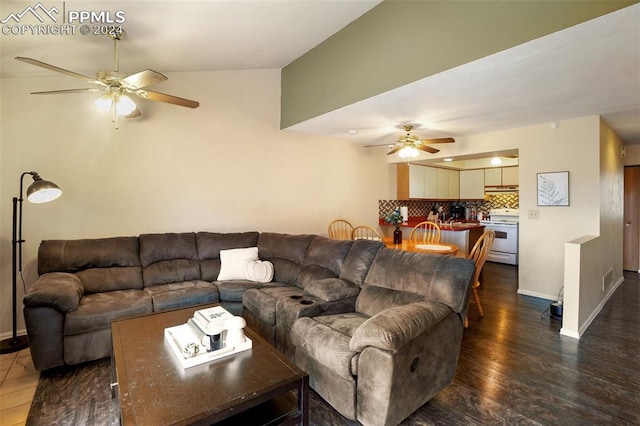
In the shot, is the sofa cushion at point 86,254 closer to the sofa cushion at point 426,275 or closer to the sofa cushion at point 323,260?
the sofa cushion at point 323,260

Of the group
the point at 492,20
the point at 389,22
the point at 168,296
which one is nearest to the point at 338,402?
the point at 168,296

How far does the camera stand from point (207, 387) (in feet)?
4.77

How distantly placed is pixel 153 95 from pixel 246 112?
5.49ft

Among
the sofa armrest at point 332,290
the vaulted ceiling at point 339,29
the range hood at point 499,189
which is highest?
the vaulted ceiling at point 339,29

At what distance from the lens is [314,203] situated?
16.3ft

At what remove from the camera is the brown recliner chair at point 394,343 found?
5.36ft

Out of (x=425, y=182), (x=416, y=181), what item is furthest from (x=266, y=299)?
(x=425, y=182)

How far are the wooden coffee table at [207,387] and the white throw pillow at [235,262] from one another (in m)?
1.48

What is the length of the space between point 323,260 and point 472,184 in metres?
5.52

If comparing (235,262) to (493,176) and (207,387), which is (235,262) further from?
(493,176)

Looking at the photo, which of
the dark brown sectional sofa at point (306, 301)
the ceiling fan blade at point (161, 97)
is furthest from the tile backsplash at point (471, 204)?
the ceiling fan blade at point (161, 97)

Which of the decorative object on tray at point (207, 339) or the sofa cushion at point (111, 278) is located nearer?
the decorative object on tray at point (207, 339)

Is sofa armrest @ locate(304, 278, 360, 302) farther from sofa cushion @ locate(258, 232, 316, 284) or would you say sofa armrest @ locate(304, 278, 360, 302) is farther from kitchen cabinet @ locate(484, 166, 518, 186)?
kitchen cabinet @ locate(484, 166, 518, 186)

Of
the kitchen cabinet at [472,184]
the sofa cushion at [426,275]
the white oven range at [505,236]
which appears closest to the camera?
the sofa cushion at [426,275]
